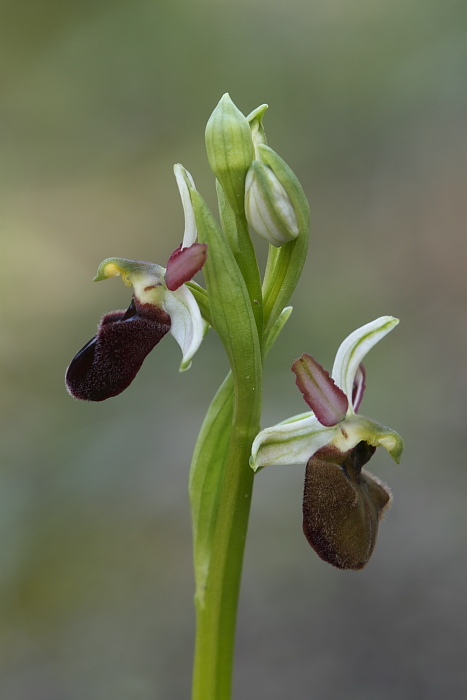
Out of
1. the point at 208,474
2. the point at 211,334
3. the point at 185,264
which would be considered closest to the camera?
the point at 185,264

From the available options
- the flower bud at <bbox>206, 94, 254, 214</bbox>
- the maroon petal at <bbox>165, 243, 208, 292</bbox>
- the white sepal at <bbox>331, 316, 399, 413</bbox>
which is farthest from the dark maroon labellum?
the flower bud at <bbox>206, 94, 254, 214</bbox>

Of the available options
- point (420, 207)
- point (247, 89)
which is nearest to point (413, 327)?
point (420, 207)

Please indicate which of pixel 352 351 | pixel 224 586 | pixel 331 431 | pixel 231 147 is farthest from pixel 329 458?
pixel 231 147

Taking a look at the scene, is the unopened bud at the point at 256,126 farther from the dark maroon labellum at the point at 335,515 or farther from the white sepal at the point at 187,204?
the dark maroon labellum at the point at 335,515

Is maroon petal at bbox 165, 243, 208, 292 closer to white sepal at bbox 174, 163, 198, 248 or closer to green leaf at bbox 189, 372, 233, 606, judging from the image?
Result: white sepal at bbox 174, 163, 198, 248

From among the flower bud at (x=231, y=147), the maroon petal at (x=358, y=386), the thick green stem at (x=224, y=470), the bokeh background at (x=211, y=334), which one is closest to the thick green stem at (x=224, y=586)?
the thick green stem at (x=224, y=470)

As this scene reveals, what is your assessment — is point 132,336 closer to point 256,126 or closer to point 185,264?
point 185,264

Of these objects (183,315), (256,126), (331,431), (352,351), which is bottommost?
(331,431)

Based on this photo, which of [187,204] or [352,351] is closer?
[187,204]

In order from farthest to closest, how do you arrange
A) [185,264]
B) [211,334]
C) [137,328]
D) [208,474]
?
[211,334]
[208,474]
[137,328]
[185,264]
